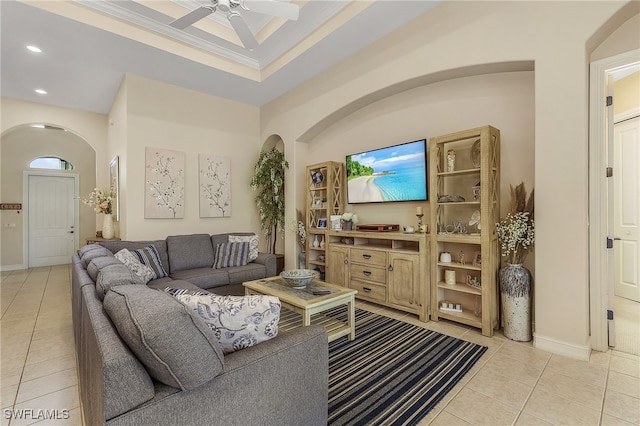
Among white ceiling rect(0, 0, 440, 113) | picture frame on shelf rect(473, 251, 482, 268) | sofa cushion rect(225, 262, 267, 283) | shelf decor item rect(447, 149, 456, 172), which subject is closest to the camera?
picture frame on shelf rect(473, 251, 482, 268)

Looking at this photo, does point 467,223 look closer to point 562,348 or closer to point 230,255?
point 562,348

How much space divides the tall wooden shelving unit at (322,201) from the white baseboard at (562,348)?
8.61ft

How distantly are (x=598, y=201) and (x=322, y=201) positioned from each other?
11.0 ft

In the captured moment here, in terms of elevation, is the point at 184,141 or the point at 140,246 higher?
the point at 184,141

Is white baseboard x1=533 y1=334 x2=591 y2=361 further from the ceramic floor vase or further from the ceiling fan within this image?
the ceiling fan

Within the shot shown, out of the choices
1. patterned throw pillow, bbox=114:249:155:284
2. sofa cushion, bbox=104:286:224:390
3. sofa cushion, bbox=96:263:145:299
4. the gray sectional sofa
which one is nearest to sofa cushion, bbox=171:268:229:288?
patterned throw pillow, bbox=114:249:155:284

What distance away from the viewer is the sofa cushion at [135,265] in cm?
323

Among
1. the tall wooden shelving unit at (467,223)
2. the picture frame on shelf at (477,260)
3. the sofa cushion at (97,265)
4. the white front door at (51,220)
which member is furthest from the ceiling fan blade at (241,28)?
the white front door at (51,220)

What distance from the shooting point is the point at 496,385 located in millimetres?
2068

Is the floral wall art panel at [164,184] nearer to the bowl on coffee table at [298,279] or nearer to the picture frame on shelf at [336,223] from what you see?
the picture frame on shelf at [336,223]

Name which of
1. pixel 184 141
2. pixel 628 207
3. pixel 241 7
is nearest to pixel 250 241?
pixel 184 141

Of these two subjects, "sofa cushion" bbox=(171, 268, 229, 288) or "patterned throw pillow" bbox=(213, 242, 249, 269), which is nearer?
"sofa cushion" bbox=(171, 268, 229, 288)

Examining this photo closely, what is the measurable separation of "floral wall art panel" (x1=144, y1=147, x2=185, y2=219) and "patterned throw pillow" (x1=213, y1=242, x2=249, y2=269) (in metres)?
1.07

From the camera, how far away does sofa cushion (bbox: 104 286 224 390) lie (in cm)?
99
